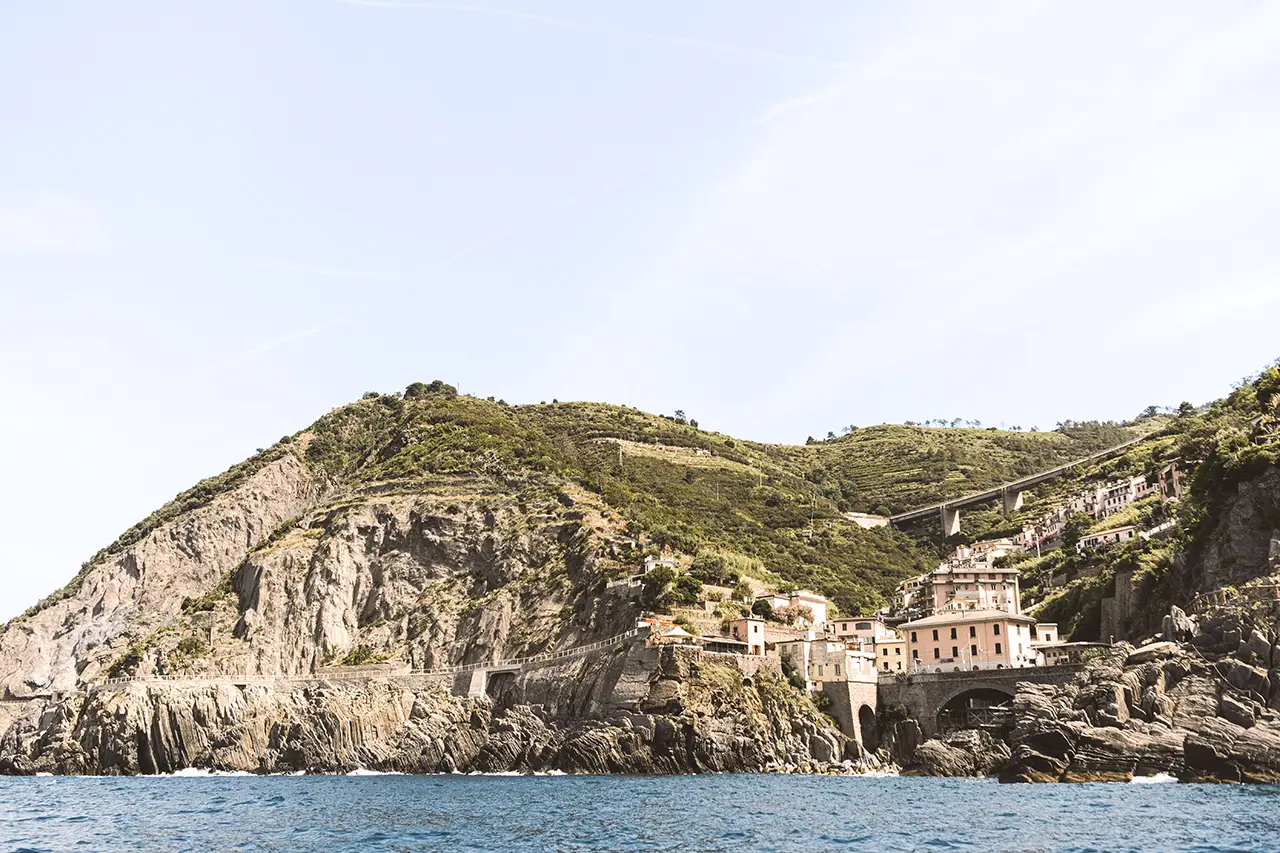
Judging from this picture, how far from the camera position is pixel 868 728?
289ft

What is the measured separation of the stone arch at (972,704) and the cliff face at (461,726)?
→ 23.7ft

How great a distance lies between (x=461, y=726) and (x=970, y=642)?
119 ft

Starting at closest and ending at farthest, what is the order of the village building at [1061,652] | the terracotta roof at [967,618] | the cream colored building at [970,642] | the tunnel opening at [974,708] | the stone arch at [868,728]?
the tunnel opening at [974,708]
the village building at [1061,652]
the stone arch at [868,728]
the cream colored building at [970,642]
the terracotta roof at [967,618]

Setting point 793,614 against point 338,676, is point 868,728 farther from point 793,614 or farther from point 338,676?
point 338,676

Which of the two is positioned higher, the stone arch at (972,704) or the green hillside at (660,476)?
the green hillside at (660,476)

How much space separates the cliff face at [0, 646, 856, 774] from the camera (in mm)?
79312

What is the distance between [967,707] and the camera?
86312mm

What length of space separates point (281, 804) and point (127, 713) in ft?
142

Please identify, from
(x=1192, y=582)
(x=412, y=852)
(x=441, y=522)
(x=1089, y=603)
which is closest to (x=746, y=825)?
(x=412, y=852)

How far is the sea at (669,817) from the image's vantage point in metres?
41.3

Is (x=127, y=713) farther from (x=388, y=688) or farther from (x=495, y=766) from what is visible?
(x=495, y=766)

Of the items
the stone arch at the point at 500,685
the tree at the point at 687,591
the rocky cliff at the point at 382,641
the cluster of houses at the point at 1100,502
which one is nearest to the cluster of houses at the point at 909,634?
the tree at the point at 687,591

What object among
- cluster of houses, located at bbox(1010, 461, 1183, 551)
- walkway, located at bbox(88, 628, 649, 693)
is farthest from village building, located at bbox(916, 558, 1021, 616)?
walkway, located at bbox(88, 628, 649, 693)

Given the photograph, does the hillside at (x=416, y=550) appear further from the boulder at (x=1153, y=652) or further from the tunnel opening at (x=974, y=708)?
the boulder at (x=1153, y=652)
